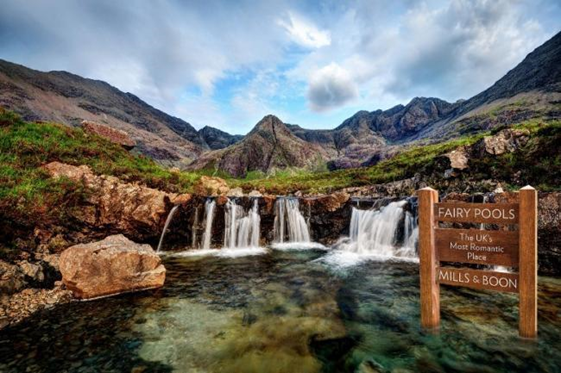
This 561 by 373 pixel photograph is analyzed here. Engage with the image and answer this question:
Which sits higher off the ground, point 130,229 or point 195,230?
point 130,229

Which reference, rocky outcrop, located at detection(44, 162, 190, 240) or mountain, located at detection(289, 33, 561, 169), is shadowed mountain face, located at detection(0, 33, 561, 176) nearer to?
mountain, located at detection(289, 33, 561, 169)

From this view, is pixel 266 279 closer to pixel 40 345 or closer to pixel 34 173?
pixel 40 345

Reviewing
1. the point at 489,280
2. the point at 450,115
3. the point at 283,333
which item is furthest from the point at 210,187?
the point at 450,115

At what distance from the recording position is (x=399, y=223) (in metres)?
14.2

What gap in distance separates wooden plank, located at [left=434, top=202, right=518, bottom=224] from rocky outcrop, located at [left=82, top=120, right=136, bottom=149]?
24.4 m

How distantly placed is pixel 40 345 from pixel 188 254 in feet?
28.8

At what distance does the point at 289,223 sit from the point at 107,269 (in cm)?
1124

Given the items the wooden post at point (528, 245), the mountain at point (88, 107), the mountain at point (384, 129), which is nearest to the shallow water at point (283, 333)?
the wooden post at point (528, 245)

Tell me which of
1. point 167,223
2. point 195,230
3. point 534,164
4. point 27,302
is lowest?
point 27,302

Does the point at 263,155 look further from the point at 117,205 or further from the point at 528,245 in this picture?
the point at 528,245

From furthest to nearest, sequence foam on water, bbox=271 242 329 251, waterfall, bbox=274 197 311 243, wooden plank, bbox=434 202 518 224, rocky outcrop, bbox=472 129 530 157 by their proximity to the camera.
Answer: waterfall, bbox=274 197 311 243 → rocky outcrop, bbox=472 129 530 157 → foam on water, bbox=271 242 329 251 → wooden plank, bbox=434 202 518 224

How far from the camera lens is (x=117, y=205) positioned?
13.9 m

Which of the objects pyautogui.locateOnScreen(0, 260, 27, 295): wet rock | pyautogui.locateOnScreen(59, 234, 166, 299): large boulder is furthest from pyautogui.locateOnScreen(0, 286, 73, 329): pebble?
pyautogui.locateOnScreen(59, 234, 166, 299): large boulder

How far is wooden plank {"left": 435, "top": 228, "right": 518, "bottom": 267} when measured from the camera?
4.66m
